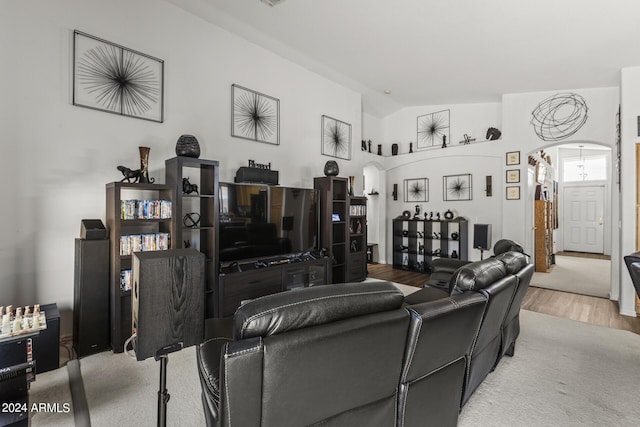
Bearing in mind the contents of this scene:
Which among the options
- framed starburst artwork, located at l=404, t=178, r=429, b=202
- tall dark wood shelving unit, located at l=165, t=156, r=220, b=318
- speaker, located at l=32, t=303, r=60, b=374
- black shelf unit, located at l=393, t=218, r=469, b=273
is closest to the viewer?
speaker, located at l=32, t=303, r=60, b=374

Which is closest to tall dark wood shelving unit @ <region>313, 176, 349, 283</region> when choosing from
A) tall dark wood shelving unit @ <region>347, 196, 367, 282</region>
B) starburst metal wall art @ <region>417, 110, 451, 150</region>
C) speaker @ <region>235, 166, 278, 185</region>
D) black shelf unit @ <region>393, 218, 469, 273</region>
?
tall dark wood shelving unit @ <region>347, 196, 367, 282</region>

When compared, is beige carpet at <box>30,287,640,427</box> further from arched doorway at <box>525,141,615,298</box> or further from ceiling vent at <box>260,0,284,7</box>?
arched doorway at <box>525,141,615,298</box>

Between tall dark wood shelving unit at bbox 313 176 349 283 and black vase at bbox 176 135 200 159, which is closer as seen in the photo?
black vase at bbox 176 135 200 159

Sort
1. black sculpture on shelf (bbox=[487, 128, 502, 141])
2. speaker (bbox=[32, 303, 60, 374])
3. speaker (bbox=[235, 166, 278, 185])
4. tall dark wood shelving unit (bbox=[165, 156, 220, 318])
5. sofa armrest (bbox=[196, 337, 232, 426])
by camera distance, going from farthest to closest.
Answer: black sculpture on shelf (bbox=[487, 128, 502, 141]) < speaker (bbox=[235, 166, 278, 185]) < tall dark wood shelving unit (bbox=[165, 156, 220, 318]) < speaker (bbox=[32, 303, 60, 374]) < sofa armrest (bbox=[196, 337, 232, 426])

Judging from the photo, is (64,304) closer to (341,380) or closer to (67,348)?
(67,348)

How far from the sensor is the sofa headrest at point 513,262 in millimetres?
2180

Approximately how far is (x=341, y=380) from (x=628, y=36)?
4.77 m

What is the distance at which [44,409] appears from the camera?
6.40ft

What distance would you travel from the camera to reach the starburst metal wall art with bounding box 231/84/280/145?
411 cm

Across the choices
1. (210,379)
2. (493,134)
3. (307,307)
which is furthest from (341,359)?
(493,134)

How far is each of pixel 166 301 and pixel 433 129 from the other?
258 inches

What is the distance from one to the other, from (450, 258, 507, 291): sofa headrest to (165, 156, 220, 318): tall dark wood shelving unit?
2473 millimetres

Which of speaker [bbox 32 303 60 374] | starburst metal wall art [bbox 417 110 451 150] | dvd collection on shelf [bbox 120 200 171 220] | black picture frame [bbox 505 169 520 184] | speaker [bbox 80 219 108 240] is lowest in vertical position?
speaker [bbox 32 303 60 374]

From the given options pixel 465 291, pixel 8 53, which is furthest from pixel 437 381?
pixel 8 53
